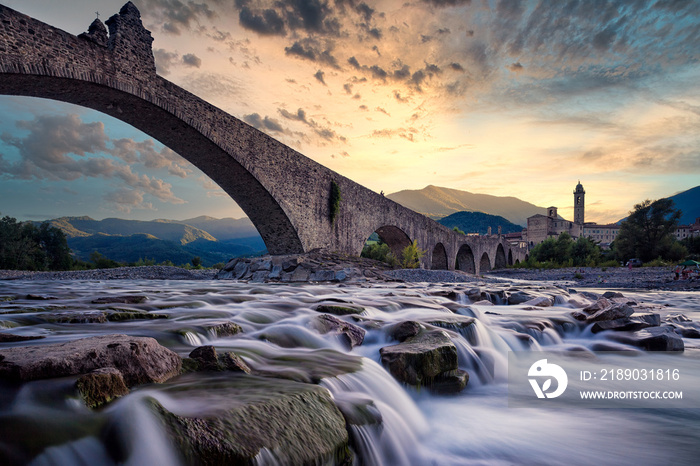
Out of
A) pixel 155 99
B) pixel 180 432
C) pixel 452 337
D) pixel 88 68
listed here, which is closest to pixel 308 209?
pixel 155 99

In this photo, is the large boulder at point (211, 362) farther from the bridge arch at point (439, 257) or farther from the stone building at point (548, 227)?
the stone building at point (548, 227)

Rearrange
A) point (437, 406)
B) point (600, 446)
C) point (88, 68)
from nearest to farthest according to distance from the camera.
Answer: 1. point (600, 446)
2. point (437, 406)
3. point (88, 68)

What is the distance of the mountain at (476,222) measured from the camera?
518 ft

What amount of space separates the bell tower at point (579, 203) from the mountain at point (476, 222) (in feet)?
135

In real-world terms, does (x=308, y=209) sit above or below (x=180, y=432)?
above

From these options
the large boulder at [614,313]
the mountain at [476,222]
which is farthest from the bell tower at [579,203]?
the large boulder at [614,313]

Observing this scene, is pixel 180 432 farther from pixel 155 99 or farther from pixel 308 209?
pixel 308 209

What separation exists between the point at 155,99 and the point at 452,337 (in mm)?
10518

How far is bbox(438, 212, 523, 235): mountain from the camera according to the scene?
158 m

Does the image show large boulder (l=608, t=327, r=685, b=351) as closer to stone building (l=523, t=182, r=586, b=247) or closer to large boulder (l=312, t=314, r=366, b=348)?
large boulder (l=312, t=314, r=366, b=348)

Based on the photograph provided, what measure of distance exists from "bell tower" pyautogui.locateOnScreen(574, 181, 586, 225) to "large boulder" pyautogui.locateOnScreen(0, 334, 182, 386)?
127168mm

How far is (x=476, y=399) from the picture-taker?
3166mm

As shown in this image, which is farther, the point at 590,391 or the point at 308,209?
the point at 308,209

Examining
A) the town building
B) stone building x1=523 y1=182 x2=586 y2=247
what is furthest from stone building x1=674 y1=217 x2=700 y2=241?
stone building x1=523 y1=182 x2=586 y2=247
